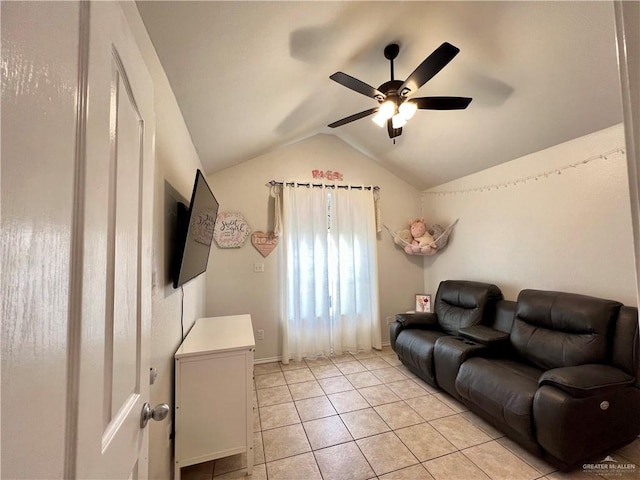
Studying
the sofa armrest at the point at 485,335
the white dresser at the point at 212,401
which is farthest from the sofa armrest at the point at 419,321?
the white dresser at the point at 212,401

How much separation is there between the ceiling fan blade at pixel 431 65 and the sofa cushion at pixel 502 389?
82.7 inches

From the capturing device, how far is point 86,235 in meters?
0.44

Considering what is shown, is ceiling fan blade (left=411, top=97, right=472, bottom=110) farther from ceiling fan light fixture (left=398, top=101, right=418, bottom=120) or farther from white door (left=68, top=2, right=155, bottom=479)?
white door (left=68, top=2, right=155, bottom=479)

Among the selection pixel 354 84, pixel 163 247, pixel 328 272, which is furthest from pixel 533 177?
pixel 163 247

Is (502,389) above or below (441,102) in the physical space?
below

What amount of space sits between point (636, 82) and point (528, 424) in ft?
6.66

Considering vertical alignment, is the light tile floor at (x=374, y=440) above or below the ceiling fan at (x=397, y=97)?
below

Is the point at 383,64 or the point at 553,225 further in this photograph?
the point at 553,225

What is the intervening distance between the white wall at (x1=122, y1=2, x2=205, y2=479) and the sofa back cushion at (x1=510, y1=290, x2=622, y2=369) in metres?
2.68

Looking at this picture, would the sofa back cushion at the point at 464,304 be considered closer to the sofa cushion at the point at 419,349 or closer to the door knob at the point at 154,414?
the sofa cushion at the point at 419,349

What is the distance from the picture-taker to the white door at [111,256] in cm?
44

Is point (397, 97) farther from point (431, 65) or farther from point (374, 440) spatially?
point (374, 440)

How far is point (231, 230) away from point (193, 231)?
65.2 inches

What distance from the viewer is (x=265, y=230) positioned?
11.0 feet
